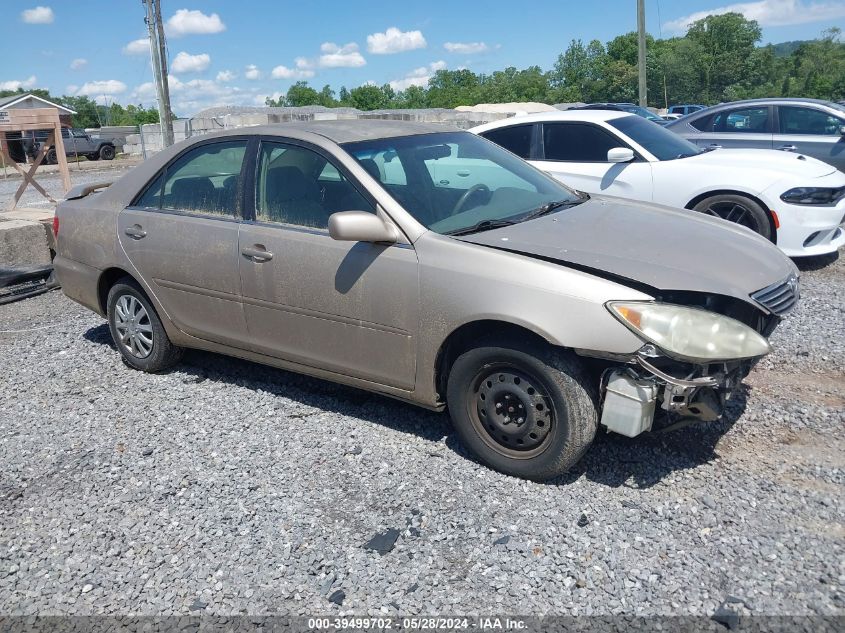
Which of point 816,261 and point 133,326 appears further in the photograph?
point 816,261

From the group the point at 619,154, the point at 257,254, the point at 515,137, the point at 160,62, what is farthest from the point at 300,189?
the point at 160,62

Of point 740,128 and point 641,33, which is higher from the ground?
point 641,33

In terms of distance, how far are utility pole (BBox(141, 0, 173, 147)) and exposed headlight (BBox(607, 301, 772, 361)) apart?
19768 millimetres

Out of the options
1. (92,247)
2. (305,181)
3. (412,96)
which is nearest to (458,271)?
(305,181)

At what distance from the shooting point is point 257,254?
14.4ft

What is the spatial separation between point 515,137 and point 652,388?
574 cm

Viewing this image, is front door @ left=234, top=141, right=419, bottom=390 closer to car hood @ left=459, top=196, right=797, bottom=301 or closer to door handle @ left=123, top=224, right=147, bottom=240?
car hood @ left=459, top=196, right=797, bottom=301

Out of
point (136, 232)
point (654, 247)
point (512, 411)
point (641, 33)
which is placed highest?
point (641, 33)

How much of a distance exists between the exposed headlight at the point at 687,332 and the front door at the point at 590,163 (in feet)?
Answer: 15.4

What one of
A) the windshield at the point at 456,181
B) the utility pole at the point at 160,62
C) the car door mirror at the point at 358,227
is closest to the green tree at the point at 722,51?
the utility pole at the point at 160,62

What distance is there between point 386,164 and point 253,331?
1.29 m

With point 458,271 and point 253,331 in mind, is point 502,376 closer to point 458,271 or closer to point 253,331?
point 458,271

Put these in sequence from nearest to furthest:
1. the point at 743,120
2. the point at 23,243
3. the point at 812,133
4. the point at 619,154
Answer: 1. the point at 619,154
2. the point at 23,243
3. the point at 812,133
4. the point at 743,120

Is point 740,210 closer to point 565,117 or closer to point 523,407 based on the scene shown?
point 565,117
